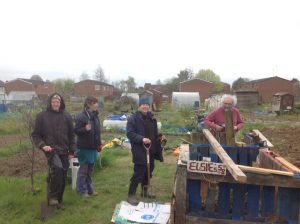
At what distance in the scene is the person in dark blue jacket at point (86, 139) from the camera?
21.1 feet

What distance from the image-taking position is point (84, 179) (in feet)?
22.0

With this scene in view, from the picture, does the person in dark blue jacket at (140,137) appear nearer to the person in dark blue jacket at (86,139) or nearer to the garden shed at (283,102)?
the person in dark blue jacket at (86,139)

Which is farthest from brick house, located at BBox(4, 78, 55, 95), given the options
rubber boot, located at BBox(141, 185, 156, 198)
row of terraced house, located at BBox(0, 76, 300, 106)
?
rubber boot, located at BBox(141, 185, 156, 198)

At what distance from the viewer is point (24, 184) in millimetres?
7168

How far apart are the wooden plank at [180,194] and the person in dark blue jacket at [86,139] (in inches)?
91.1

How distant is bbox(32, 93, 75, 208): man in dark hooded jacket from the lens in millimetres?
5777

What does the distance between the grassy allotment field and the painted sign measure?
1765mm

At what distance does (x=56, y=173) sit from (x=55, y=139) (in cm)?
52

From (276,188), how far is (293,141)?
11463 millimetres

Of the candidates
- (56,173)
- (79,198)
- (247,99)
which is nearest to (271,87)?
(247,99)

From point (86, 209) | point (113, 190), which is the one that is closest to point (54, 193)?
point (86, 209)

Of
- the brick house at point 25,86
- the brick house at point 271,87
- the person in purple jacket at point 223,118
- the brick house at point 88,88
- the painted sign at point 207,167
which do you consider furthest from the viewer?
the brick house at point 25,86

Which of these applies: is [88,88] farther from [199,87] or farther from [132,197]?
[132,197]

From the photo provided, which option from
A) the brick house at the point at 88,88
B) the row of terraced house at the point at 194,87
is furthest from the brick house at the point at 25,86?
the brick house at the point at 88,88
